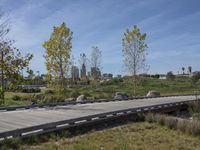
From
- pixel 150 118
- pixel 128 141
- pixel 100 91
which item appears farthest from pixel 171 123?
pixel 100 91

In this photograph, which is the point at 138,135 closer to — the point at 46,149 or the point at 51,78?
the point at 46,149

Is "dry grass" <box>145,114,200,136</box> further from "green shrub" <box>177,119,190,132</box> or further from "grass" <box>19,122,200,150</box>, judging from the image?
"grass" <box>19,122,200,150</box>

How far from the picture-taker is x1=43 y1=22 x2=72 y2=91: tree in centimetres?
2755

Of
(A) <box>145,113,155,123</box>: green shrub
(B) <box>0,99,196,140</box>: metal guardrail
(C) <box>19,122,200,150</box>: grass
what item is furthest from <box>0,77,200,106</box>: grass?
(C) <box>19,122,200,150</box>: grass

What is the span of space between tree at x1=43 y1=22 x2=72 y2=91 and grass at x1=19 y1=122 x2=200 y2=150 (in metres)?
15.7

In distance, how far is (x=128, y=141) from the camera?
1016 centimetres

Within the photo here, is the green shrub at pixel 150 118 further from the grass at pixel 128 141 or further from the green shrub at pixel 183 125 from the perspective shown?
the grass at pixel 128 141

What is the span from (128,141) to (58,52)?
18.6 m

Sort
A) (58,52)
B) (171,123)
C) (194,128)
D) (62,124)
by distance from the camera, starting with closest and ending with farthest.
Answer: (62,124) < (194,128) < (171,123) < (58,52)

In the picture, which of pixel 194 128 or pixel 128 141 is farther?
pixel 194 128

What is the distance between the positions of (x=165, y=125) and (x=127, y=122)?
1.94 metres

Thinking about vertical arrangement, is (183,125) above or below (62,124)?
below

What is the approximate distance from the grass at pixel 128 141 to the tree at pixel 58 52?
15.7 m

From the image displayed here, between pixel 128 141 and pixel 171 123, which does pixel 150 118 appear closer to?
pixel 171 123
